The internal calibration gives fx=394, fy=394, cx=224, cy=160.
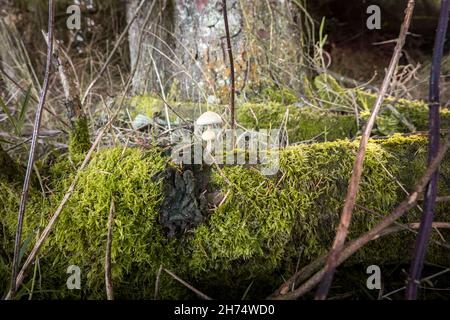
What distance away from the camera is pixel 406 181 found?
59.1 inches

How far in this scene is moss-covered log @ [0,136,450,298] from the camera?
140 centimetres

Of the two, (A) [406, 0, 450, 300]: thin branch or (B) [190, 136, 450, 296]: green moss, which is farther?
(B) [190, 136, 450, 296]: green moss

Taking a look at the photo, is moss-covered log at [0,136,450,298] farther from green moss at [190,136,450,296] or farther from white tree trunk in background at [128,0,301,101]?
white tree trunk in background at [128,0,301,101]

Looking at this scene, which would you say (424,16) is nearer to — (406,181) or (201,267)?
(406,181)

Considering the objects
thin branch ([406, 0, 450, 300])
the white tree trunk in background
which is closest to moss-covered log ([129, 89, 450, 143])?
the white tree trunk in background

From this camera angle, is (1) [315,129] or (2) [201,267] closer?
(2) [201,267]

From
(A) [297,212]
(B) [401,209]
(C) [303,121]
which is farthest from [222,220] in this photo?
(C) [303,121]

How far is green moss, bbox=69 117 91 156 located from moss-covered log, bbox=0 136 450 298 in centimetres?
16

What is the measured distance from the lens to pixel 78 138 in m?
1.64

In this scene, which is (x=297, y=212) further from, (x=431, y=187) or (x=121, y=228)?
(x=121, y=228)

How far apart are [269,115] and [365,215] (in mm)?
1053

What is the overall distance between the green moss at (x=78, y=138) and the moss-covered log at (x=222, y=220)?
0.16 m

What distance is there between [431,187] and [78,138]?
1309 millimetres
